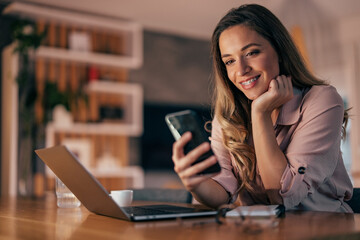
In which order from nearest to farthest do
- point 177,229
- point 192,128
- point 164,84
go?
point 177,229 < point 192,128 < point 164,84

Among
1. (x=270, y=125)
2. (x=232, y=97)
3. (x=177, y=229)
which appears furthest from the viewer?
(x=232, y=97)

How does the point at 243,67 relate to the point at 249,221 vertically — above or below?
above

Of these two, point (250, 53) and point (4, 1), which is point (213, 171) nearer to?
point (250, 53)

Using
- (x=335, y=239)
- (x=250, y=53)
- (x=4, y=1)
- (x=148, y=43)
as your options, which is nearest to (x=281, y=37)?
(x=250, y=53)

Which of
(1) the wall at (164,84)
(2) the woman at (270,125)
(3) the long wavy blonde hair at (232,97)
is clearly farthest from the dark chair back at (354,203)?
(1) the wall at (164,84)

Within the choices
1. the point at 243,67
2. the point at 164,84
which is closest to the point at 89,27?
the point at 164,84

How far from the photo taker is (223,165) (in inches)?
69.3

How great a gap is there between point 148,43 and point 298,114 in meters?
5.60

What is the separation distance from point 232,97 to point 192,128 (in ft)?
2.84

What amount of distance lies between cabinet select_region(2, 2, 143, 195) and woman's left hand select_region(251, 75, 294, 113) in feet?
15.0

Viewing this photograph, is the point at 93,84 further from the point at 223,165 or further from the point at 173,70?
the point at 223,165

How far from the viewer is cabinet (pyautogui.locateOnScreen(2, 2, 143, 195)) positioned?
19.7 ft

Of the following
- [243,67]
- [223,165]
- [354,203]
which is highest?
[243,67]

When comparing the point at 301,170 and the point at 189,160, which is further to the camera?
the point at 301,170
